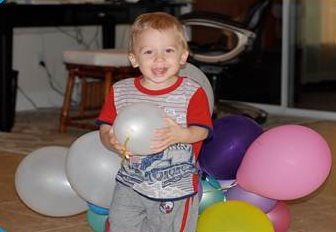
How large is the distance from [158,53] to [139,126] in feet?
0.73

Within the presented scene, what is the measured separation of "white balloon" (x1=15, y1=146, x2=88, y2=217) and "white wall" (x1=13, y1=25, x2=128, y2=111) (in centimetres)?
372

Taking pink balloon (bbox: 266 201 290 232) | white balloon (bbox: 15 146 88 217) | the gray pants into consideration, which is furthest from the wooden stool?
the gray pants

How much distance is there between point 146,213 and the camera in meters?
2.45

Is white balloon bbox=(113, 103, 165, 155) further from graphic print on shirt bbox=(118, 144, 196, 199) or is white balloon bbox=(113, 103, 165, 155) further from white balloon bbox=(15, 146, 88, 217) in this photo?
white balloon bbox=(15, 146, 88, 217)

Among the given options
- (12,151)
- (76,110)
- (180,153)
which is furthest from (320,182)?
(76,110)

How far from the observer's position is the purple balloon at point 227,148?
295cm

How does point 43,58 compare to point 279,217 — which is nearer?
point 279,217

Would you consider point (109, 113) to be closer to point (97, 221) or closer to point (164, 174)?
point (164, 174)

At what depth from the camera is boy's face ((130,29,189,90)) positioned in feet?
7.79

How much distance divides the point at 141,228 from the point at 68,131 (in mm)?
3303

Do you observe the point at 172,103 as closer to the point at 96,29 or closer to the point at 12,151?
the point at 12,151

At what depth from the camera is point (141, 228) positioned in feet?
8.06

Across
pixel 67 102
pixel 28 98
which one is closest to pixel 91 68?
pixel 67 102

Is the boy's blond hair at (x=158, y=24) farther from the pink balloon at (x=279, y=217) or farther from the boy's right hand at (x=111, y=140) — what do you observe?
the pink balloon at (x=279, y=217)
